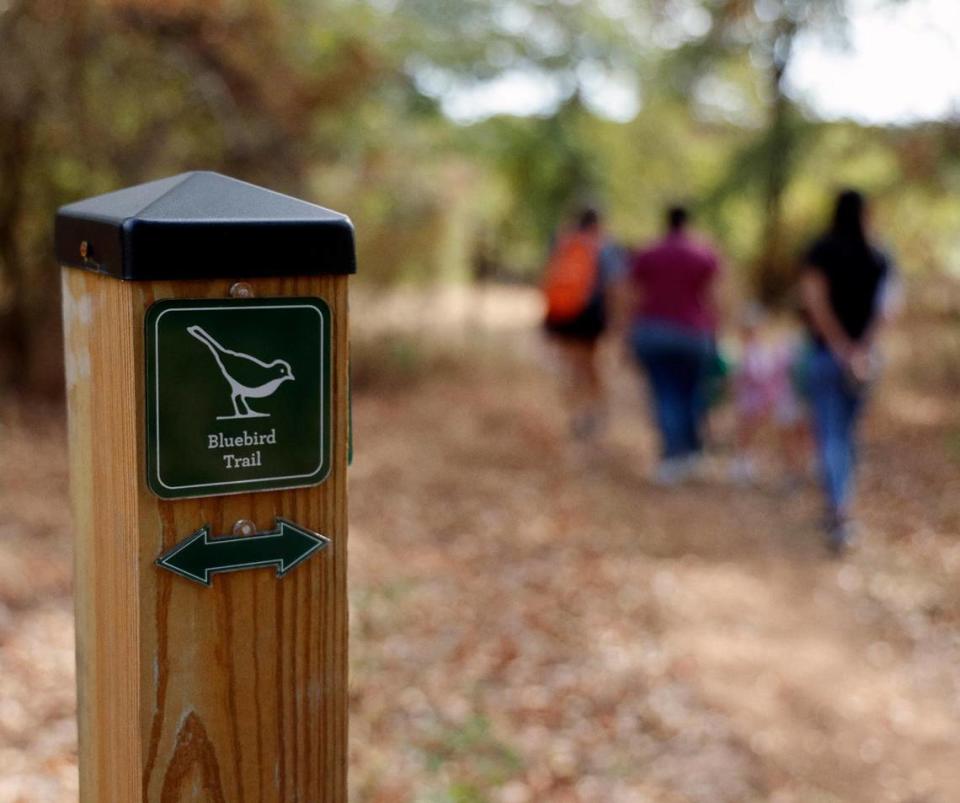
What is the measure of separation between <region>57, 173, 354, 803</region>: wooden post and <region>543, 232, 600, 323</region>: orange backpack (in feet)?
23.4

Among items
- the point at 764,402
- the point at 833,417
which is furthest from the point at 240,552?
the point at 764,402

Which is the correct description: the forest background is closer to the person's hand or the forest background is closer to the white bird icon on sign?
the person's hand

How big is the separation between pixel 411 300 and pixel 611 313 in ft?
13.3

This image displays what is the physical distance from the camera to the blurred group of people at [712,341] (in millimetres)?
6578

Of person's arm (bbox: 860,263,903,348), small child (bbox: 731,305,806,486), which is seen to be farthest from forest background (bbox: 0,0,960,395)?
person's arm (bbox: 860,263,903,348)

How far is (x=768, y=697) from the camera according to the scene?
4602 millimetres

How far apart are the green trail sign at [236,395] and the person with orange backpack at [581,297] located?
7.13m

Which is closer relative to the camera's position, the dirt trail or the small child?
the dirt trail

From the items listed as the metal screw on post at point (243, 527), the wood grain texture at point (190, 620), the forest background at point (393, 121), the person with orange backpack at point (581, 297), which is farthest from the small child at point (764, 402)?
the metal screw on post at point (243, 527)

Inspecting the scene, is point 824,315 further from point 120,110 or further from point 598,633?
point 120,110

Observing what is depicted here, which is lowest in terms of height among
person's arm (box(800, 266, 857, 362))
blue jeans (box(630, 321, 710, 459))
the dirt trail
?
the dirt trail

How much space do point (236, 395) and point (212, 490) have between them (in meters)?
0.13

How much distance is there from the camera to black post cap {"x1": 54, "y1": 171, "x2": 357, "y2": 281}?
140cm

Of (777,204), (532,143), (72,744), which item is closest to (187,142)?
(72,744)
